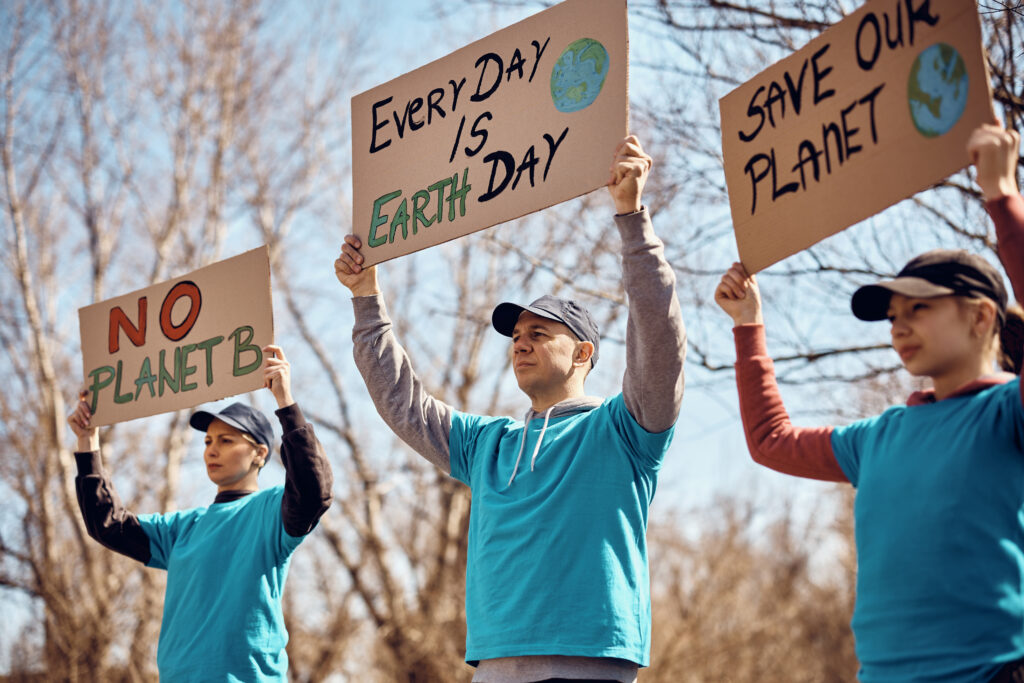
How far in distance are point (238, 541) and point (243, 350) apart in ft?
2.28

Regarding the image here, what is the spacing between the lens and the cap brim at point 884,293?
208 centimetres

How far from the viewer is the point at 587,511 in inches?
102

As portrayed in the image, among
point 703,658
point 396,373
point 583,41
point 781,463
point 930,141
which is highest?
point 583,41

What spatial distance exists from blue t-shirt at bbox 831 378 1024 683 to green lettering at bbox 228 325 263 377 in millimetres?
2313

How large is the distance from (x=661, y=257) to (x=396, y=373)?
982 mm

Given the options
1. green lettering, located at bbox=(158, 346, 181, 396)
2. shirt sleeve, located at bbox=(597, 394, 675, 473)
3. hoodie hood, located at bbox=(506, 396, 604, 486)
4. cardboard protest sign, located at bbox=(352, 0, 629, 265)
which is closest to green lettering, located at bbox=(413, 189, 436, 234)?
cardboard protest sign, located at bbox=(352, 0, 629, 265)

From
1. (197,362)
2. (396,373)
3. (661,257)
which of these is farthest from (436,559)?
(661,257)

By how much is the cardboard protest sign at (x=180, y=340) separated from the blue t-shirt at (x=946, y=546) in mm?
2293

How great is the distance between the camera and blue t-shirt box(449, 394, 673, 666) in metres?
2.48

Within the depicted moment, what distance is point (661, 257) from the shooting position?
2545mm

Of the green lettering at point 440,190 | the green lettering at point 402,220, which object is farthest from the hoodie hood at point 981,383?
the green lettering at point 402,220

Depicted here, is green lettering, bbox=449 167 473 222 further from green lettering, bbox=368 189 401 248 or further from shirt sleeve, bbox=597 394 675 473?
shirt sleeve, bbox=597 394 675 473

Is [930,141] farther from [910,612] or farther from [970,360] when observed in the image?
[910,612]

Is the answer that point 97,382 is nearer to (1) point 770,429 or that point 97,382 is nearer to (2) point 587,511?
(2) point 587,511
